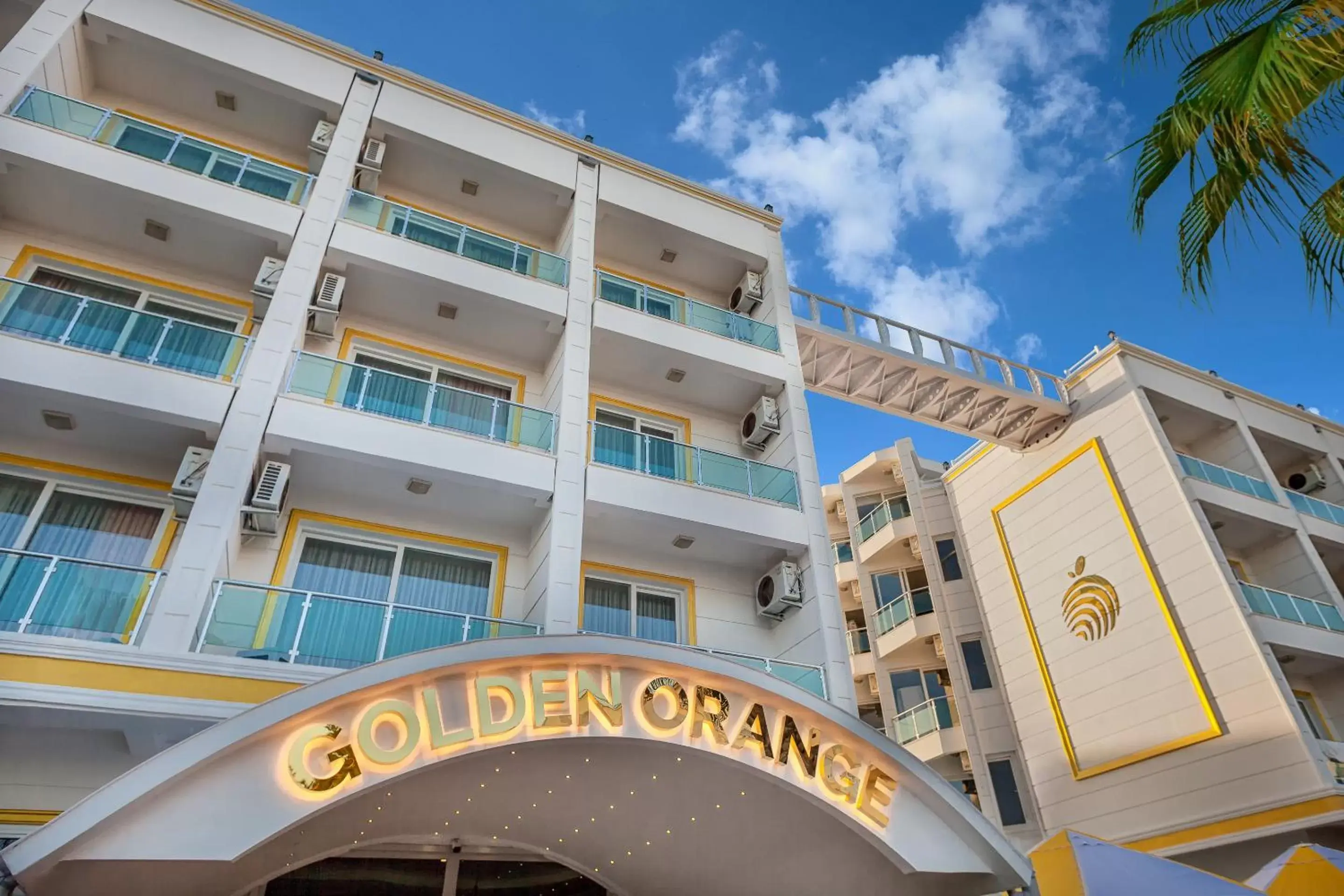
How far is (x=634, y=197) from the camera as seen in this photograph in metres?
15.4

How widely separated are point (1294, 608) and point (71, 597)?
2074 centimetres

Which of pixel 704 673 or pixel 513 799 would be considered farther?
pixel 513 799

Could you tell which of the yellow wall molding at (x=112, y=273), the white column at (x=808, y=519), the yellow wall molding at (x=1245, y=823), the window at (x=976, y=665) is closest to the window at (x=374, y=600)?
the yellow wall molding at (x=112, y=273)

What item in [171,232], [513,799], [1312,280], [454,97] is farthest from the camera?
[454,97]

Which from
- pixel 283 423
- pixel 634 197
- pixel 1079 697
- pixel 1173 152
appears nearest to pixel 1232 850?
pixel 1079 697

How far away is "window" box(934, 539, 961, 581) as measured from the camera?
24.0 metres

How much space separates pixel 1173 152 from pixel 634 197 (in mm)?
10473

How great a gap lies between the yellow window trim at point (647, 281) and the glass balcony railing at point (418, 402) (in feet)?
14.6

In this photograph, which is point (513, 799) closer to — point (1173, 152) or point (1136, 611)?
point (1173, 152)

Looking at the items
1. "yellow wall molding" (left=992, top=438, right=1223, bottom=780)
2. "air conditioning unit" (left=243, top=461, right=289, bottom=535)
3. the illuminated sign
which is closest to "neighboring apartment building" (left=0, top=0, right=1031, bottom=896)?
the illuminated sign

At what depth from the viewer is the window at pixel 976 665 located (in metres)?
21.7

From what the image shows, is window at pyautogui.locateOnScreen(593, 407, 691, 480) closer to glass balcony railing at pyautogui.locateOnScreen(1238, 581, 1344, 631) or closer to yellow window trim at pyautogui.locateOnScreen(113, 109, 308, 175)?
yellow window trim at pyautogui.locateOnScreen(113, 109, 308, 175)

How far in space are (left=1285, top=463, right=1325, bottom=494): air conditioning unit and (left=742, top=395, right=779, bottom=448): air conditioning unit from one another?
1544 centimetres

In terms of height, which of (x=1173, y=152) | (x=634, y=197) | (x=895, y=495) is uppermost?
(x=895, y=495)
